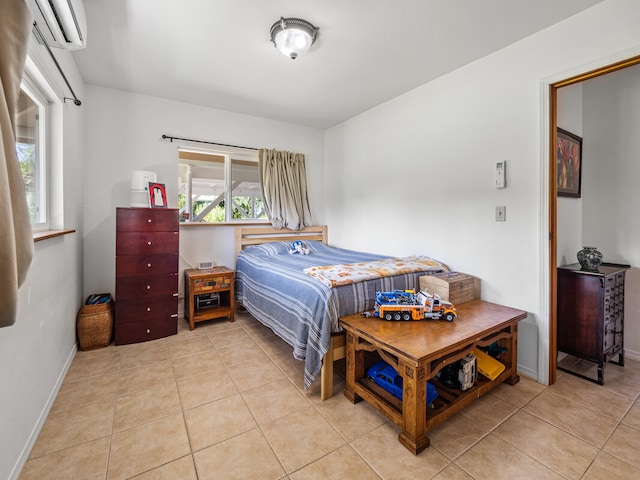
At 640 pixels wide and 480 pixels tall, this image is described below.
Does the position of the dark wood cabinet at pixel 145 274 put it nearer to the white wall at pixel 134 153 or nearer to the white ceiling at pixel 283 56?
the white wall at pixel 134 153

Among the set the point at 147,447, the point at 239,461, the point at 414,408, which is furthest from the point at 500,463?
the point at 147,447

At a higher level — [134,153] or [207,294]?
[134,153]

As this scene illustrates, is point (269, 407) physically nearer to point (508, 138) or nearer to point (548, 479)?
point (548, 479)

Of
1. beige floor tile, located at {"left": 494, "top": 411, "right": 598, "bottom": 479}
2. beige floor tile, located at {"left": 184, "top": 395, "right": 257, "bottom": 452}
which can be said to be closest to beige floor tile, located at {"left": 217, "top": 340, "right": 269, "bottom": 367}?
beige floor tile, located at {"left": 184, "top": 395, "right": 257, "bottom": 452}

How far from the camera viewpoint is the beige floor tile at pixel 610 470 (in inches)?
51.7

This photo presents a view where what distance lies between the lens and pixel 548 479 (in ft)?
4.27

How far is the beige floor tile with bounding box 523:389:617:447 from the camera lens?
1.58 m

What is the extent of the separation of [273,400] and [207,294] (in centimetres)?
186

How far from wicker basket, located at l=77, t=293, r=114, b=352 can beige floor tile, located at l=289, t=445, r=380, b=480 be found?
2235 millimetres

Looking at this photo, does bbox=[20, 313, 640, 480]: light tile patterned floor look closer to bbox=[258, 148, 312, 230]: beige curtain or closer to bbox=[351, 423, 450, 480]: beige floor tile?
bbox=[351, 423, 450, 480]: beige floor tile

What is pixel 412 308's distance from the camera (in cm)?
193

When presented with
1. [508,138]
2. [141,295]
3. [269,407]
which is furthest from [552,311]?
[141,295]

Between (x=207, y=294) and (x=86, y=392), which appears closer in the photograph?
(x=86, y=392)

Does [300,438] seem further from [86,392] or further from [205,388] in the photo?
[86,392]
